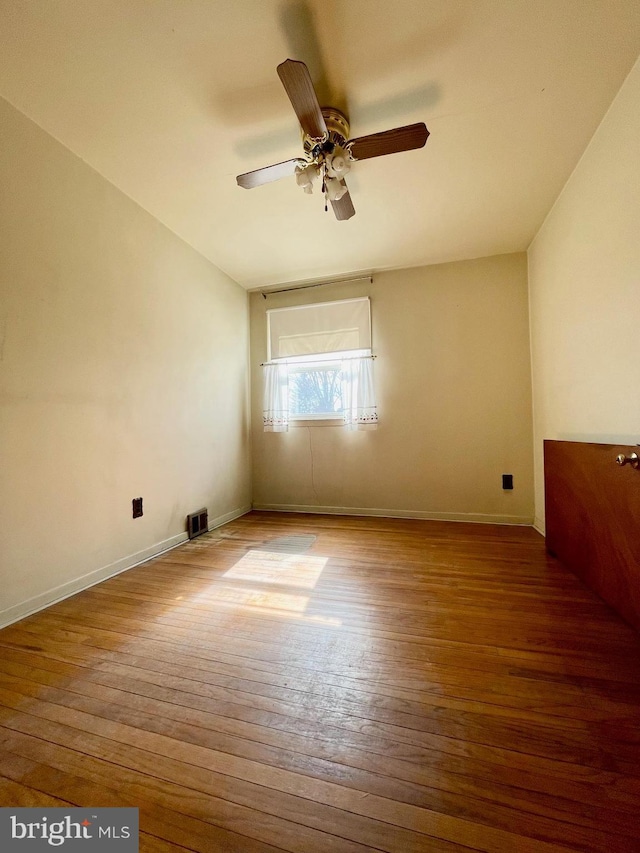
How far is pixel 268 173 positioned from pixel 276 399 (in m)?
2.11

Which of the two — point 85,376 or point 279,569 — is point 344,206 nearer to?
point 85,376

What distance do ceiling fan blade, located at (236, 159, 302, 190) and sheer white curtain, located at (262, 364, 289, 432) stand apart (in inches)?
75.6

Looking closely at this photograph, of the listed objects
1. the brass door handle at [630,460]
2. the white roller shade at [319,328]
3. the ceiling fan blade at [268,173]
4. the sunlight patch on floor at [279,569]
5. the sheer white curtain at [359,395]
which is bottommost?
the sunlight patch on floor at [279,569]

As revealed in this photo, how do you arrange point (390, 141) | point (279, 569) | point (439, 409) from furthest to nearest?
point (439, 409) → point (279, 569) → point (390, 141)

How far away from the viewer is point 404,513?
326 cm

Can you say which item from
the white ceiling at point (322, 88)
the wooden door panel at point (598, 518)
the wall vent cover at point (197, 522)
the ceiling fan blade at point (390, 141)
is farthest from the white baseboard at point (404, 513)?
the ceiling fan blade at point (390, 141)

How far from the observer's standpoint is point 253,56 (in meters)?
1.39

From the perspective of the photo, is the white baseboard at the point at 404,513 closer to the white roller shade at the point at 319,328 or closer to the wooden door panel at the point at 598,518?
the wooden door panel at the point at 598,518

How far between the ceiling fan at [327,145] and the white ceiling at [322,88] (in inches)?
6.5

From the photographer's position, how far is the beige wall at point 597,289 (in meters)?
1.51

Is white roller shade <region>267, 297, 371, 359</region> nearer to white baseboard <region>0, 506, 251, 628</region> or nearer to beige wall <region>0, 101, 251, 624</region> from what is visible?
beige wall <region>0, 101, 251, 624</region>

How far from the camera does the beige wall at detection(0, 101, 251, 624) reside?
161 cm

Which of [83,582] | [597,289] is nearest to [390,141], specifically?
[597,289]

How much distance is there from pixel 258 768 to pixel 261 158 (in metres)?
2.70
